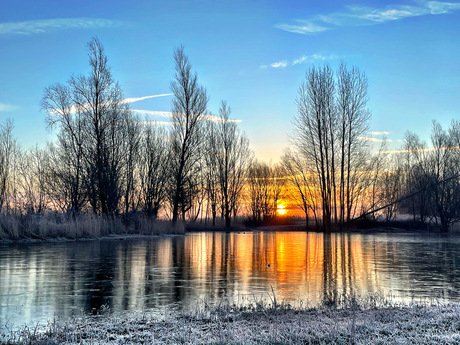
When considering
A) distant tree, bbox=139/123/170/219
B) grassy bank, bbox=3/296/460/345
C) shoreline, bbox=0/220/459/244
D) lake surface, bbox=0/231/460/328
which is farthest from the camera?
distant tree, bbox=139/123/170/219

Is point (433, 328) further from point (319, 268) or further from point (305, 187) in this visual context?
point (305, 187)

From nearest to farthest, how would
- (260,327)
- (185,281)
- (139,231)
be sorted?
1. (260,327)
2. (185,281)
3. (139,231)

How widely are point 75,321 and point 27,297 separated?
2.46 m

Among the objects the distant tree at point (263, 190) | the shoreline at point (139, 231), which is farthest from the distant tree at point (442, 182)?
the distant tree at point (263, 190)

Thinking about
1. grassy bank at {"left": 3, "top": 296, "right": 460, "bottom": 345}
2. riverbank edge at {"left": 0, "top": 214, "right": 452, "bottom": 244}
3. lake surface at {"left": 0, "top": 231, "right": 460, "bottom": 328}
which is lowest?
lake surface at {"left": 0, "top": 231, "right": 460, "bottom": 328}

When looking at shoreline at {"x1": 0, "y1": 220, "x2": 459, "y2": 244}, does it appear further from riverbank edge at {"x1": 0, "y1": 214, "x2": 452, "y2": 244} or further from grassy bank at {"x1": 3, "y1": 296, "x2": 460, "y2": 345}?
grassy bank at {"x1": 3, "y1": 296, "x2": 460, "y2": 345}

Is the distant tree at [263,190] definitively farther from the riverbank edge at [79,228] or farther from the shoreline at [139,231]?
the riverbank edge at [79,228]

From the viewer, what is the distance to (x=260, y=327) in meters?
5.46

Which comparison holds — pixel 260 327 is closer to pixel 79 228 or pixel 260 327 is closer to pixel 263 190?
pixel 79 228

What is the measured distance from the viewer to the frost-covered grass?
15.9 ft

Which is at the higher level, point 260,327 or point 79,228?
point 79,228

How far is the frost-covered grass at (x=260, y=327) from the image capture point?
15.9 ft

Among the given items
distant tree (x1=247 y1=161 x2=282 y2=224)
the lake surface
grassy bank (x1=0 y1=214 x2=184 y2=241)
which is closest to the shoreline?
grassy bank (x1=0 y1=214 x2=184 y2=241)

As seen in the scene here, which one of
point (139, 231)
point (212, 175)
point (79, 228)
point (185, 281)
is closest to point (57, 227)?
point (79, 228)
